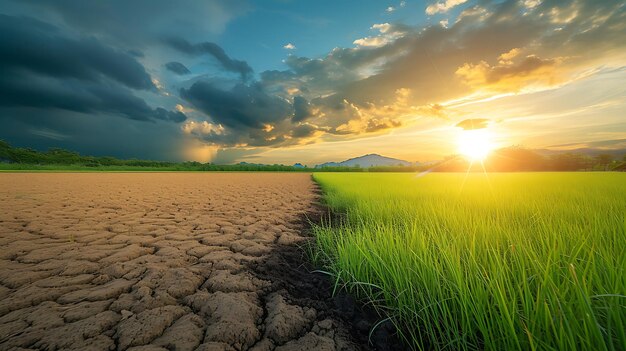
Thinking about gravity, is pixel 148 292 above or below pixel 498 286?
below

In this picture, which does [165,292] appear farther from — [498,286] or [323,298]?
[498,286]

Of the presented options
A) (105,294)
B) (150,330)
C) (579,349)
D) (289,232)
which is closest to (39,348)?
(150,330)

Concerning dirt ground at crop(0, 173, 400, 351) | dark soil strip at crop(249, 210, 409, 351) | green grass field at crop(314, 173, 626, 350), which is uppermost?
green grass field at crop(314, 173, 626, 350)

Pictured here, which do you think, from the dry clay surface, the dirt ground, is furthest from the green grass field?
the dry clay surface

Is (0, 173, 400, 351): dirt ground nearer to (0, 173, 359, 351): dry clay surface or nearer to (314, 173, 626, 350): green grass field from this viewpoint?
(0, 173, 359, 351): dry clay surface

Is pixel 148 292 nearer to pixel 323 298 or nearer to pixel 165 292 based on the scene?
pixel 165 292

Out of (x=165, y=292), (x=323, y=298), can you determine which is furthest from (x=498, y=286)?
(x=165, y=292)

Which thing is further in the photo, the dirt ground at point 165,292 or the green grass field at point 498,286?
the dirt ground at point 165,292

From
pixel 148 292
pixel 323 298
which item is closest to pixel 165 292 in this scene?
pixel 148 292

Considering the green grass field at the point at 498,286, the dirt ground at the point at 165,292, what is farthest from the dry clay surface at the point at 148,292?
the green grass field at the point at 498,286

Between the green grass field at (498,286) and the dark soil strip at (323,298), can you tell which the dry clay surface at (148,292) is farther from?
the green grass field at (498,286)

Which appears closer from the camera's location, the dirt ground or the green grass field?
the green grass field

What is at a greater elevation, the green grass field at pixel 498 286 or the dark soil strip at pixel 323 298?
the green grass field at pixel 498 286

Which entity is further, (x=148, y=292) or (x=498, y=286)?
(x=148, y=292)
